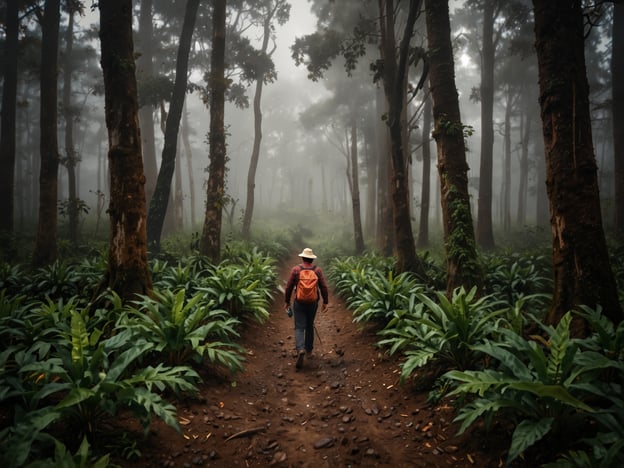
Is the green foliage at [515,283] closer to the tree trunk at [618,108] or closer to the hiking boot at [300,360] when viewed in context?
the hiking boot at [300,360]

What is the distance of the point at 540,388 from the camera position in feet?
7.54

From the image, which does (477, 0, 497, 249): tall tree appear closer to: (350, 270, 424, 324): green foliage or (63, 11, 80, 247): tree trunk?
(350, 270, 424, 324): green foliage

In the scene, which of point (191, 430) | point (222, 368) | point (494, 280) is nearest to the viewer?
point (191, 430)

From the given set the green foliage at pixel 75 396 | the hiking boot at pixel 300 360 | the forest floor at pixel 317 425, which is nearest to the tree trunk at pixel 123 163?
the green foliage at pixel 75 396

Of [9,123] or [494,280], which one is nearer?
[494,280]

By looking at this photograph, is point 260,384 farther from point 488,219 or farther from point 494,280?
point 488,219

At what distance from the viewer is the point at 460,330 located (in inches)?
145

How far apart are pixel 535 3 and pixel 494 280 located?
5554 mm

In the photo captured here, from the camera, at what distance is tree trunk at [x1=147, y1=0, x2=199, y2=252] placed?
991 centimetres

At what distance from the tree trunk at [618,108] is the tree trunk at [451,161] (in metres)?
9.55

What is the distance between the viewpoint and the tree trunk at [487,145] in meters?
13.5

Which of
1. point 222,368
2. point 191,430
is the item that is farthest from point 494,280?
point 191,430

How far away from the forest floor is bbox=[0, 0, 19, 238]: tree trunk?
12837mm

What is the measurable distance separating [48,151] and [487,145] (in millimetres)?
17340
